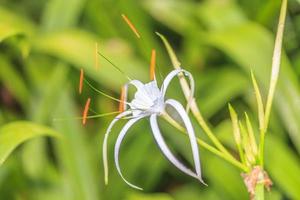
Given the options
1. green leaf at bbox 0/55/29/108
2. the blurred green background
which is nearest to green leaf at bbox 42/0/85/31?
the blurred green background

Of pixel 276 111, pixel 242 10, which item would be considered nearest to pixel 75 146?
pixel 276 111

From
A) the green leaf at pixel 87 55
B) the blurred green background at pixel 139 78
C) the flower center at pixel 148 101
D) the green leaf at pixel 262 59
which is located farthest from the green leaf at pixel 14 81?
the flower center at pixel 148 101

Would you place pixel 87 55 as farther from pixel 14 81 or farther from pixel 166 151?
pixel 166 151

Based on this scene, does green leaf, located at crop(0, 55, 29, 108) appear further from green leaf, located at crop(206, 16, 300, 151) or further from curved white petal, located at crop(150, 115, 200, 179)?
curved white petal, located at crop(150, 115, 200, 179)

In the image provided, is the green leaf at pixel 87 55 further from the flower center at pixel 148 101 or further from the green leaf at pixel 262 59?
the flower center at pixel 148 101

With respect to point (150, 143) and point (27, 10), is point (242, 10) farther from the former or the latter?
point (27, 10)
